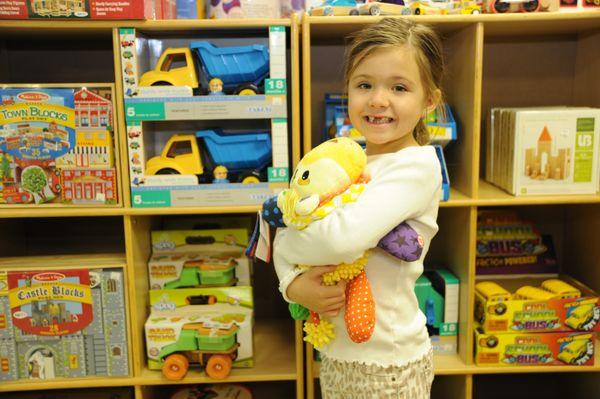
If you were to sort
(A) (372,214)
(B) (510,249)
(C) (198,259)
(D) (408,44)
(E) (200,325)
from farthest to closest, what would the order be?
(B) (510,249) < (C) (198,259) < (E) (200,325) < (D) (408,44) < (A) (372,214)

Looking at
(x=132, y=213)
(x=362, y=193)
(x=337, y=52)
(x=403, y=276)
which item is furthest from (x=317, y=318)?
(x=337, y=52)

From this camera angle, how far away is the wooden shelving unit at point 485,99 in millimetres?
1635

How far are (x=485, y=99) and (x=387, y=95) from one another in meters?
1.07

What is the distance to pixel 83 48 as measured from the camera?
1.97 meters

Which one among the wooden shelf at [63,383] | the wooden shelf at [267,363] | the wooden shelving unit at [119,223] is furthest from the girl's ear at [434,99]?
the wooden shelf at [63,383]

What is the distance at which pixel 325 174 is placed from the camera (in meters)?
1.07

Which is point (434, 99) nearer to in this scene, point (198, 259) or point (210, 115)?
point (210, 115)

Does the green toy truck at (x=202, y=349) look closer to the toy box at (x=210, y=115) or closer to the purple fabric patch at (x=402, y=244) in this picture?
the toy box at (x=210, y=115)

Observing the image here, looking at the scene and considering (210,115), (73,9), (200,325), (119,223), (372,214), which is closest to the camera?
(372,214)

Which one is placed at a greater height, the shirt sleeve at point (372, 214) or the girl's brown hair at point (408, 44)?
the girl's brown hair at point (408, 44)

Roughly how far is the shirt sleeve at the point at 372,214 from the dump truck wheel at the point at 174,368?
785 millimetres

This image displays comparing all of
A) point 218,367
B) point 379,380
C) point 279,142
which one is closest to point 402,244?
point 379,380

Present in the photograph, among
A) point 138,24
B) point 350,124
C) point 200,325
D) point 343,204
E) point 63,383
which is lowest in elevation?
point 63,383

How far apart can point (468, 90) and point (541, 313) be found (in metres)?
0.71
